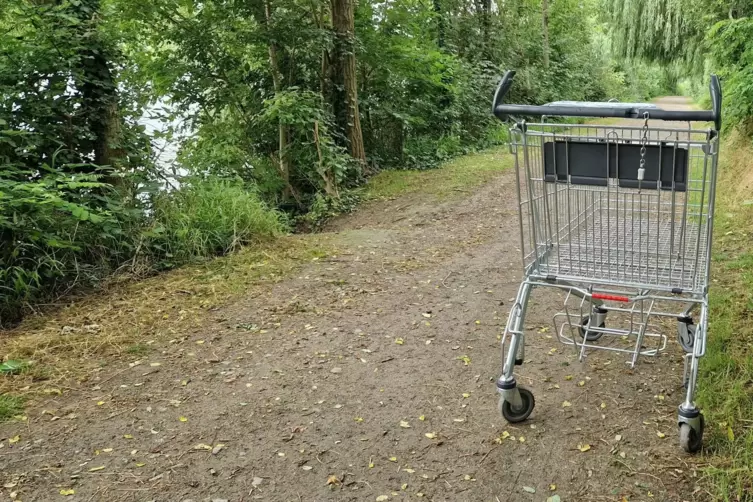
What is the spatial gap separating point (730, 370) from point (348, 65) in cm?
798

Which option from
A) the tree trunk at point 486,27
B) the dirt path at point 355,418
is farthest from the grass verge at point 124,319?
the tree trunk at point 486,27

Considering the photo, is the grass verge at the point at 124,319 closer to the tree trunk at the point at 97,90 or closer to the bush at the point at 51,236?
the bush at the point at 51,236

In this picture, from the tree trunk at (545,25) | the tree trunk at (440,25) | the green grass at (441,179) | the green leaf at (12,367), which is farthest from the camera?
the tree trunk at (545,25)

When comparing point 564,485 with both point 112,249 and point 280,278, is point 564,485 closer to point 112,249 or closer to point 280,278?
point 280,278

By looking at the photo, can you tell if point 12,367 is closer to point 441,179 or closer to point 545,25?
point 441,179

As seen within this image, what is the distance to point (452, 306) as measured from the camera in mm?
4742

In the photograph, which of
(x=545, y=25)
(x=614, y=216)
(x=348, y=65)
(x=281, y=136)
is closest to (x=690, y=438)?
(x=614, y=216)

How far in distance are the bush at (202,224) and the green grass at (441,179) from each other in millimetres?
3197

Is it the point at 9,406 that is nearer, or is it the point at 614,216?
the point at 9,406

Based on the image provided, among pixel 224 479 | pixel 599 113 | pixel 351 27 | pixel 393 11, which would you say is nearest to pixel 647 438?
pixel 599 113

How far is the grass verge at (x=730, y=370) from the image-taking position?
2.56 metres

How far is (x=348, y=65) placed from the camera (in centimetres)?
997

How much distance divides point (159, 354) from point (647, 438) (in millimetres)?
2951

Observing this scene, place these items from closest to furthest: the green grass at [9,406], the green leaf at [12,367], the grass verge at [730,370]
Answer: the grass verge at [730,370] → the green grass at [9,406] → the green leaf at [12,367]
